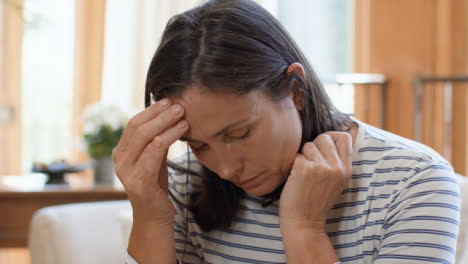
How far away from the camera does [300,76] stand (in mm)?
1368

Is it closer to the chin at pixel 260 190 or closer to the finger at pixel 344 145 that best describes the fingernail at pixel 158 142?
the chin at pixel 260 190

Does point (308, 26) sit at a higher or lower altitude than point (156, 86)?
higher

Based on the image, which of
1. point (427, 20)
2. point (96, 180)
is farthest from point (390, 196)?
point (427, 20)

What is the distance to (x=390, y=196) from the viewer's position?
135 centimetres

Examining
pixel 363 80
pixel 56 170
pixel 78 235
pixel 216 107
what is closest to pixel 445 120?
pixel 363 80

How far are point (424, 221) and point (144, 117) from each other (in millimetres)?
523

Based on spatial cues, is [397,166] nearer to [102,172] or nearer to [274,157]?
[274,157]

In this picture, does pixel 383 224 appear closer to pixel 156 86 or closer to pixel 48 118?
pixel 156 86

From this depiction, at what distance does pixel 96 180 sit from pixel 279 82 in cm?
241

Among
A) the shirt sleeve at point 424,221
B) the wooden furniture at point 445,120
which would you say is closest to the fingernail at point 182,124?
the shirt sleeve at point 424,221

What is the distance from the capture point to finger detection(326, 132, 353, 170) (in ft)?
4.42

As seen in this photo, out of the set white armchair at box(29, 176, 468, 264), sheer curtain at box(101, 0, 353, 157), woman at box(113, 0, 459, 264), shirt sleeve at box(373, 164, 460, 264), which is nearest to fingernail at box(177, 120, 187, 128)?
woman at box(113, 0, 459, 264)

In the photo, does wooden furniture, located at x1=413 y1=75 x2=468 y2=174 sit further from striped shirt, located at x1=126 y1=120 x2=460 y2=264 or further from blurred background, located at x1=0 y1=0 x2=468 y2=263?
striped shirt, located at x1=126 y1=120 x2=460 y2=264

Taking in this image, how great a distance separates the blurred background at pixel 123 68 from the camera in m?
4.59
